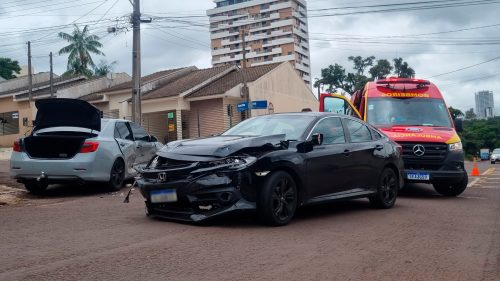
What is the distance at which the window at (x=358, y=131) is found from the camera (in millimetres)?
8266

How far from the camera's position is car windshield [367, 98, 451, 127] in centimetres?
1135

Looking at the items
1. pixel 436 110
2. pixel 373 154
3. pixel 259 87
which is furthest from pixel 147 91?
pixel 373 154

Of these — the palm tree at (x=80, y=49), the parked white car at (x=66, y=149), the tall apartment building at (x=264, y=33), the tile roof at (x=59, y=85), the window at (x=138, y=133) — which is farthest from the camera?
the tall apartment building at (x=264, y=33)

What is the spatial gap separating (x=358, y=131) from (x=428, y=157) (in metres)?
2.61

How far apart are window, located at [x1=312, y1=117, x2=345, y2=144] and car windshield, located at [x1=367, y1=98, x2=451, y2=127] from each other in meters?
3.63

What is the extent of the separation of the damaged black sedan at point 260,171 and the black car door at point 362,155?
0.09ft

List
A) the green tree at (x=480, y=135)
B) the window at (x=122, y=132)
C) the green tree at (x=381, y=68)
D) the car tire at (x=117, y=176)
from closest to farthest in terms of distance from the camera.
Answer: the car tire at (x=117, y=176), the window at (x=122, y=132), the green tree at (x=381, y=68), the green tree at (x=480, y=135)

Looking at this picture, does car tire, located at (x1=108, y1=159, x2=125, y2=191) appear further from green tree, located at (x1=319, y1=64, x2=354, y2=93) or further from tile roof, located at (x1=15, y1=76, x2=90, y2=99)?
green tree, located at (x1=319, y1=64, x2=354, y2=93)

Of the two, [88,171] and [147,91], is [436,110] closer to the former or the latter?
[88,171]

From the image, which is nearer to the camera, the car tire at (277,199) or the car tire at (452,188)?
the car tire at (277,199)

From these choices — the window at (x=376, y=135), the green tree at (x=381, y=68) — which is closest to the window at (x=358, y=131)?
the window at (x=376, y=135)

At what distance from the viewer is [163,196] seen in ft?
21.0

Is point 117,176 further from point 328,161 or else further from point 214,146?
point 328,161

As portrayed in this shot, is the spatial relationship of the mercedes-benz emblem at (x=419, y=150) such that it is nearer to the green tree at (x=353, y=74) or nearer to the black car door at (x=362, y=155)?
the black car door at (x=362, y=155)
